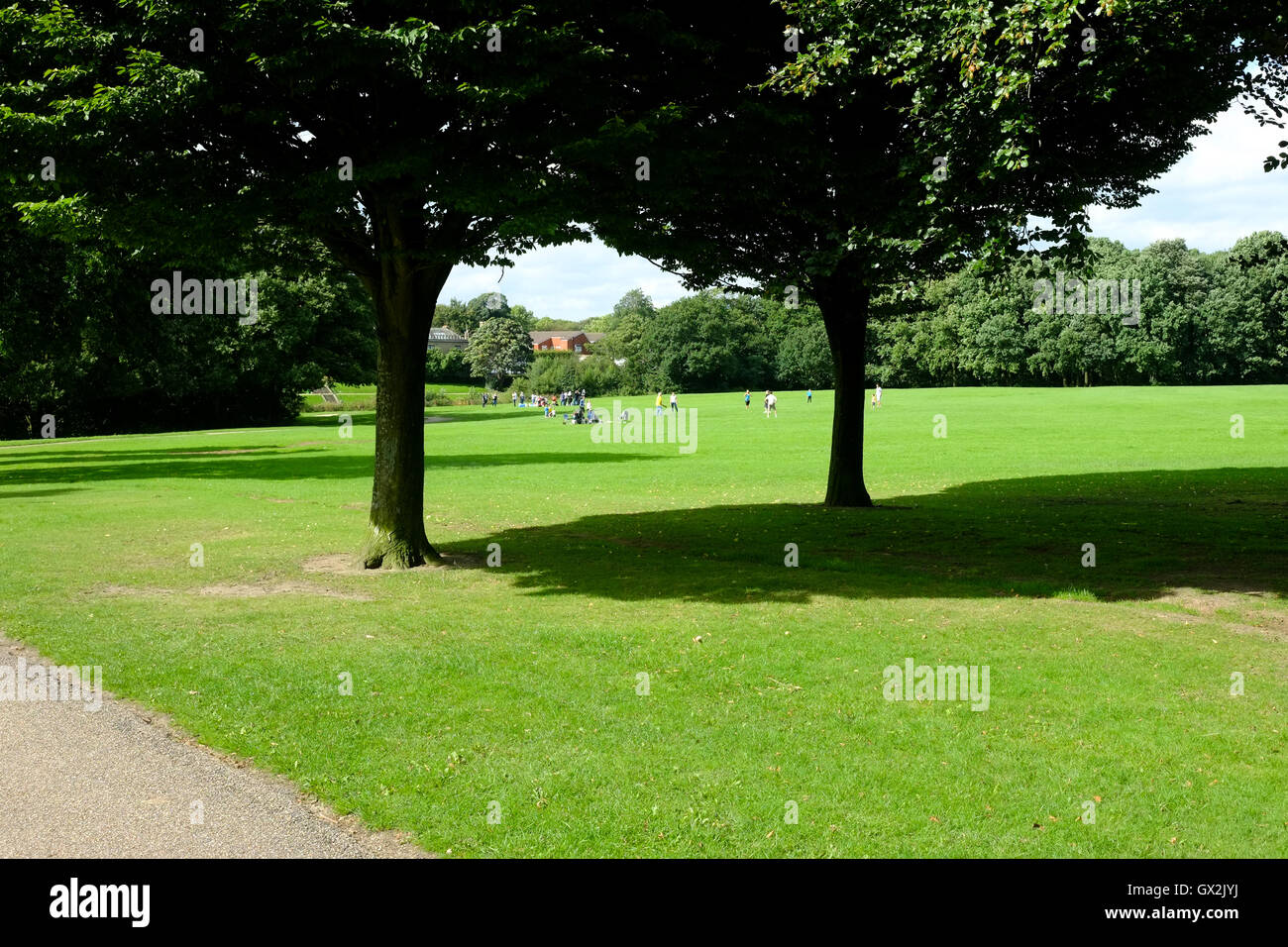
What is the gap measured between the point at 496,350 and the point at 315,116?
138 m

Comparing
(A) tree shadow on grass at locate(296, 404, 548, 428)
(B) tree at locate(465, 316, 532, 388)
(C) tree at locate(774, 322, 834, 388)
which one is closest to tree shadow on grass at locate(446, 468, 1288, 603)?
(A) tree shadow on grass at locate(296, 404, 548, 428)

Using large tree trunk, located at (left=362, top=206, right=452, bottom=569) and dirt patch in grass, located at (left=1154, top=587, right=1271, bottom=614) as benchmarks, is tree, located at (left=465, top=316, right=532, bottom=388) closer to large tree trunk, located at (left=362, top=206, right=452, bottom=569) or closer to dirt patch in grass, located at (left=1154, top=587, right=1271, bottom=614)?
large tree trunk, located at (left=362, top=206, right=452, bottom=569)

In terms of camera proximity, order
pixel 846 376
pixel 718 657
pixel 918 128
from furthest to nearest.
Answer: pixel 846 376, pixel 918 128, pixel 718 657

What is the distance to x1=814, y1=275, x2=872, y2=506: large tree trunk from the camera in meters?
22.2

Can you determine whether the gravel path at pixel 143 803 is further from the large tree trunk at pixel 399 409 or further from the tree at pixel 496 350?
the tree at pixel 496 350

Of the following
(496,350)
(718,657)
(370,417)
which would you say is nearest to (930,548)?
(718,657)

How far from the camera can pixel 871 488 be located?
28.6 meters

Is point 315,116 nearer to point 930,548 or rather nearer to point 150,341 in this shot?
point 930,548

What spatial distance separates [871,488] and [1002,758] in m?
21.5

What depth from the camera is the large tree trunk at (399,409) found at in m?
16.0

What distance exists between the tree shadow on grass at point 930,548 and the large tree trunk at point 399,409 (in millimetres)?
1857

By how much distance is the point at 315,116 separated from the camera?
13.9 m
